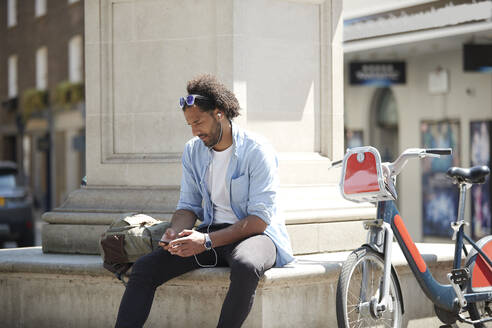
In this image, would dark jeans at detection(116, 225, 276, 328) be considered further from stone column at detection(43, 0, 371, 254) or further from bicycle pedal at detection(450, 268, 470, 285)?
bicycle pedal at detection(450, 268, 470, 285)

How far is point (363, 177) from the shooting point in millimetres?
5316

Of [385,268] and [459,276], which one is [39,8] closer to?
[459,276]

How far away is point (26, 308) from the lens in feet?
20.4

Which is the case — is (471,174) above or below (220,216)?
above

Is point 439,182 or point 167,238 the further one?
point 439,182

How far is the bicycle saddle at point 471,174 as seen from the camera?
5.70 meters

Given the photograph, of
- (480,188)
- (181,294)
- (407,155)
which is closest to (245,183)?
(181,294)

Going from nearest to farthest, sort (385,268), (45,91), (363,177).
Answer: (385,268)
(363,177)
(45,91)

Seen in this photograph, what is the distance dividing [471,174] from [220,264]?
171 centimetres

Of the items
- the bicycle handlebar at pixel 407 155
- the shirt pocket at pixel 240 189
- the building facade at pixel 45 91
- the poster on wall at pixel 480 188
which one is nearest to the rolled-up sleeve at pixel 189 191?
the shirt pocket at pixel 240 189

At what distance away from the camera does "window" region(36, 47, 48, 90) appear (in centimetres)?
3588

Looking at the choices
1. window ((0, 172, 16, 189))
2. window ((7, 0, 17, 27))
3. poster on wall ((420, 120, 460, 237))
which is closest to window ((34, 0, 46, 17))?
window ((7, 0, 17, 27))

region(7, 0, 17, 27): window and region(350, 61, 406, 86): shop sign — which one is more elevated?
region(7, 0, 17, 27): window

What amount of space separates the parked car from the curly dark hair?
31.6 ft
